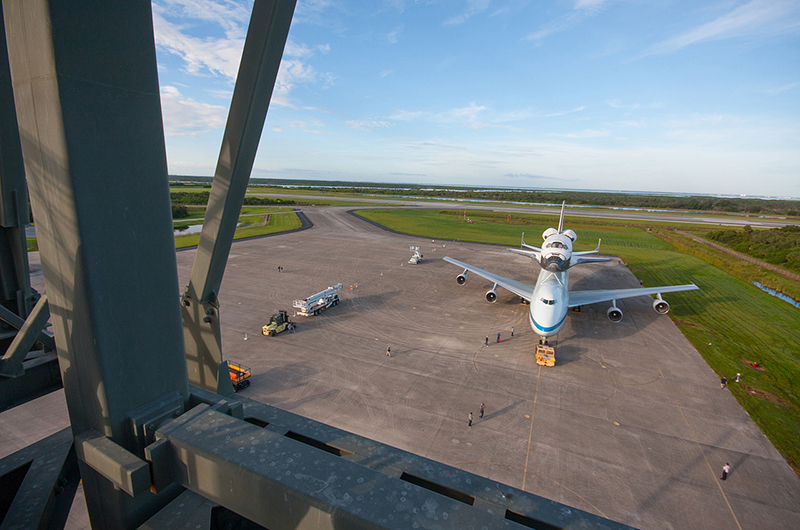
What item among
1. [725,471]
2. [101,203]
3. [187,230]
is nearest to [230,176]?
[101,203]

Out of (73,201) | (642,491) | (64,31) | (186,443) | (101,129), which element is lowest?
(642,491)

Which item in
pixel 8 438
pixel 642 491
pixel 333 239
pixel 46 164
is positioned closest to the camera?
pixel 46 164

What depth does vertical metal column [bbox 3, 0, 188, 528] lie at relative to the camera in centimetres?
300

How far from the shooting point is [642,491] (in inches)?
579

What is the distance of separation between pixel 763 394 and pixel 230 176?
31.2 metres

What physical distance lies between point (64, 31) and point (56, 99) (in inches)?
22.5

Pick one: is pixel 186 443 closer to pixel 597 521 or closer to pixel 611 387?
pixel 597 521

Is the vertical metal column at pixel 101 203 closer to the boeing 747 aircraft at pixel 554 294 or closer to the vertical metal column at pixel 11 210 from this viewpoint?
the vertical metal column at pixel 11 210

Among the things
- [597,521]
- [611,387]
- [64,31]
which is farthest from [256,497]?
[611,387]

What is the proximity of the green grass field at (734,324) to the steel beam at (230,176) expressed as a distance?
24928 mm

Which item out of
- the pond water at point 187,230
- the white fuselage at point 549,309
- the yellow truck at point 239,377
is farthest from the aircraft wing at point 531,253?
the pond water at point 187,230

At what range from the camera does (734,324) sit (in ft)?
107

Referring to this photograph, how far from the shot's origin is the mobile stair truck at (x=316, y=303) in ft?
103

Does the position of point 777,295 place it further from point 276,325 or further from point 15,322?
point 15,322
